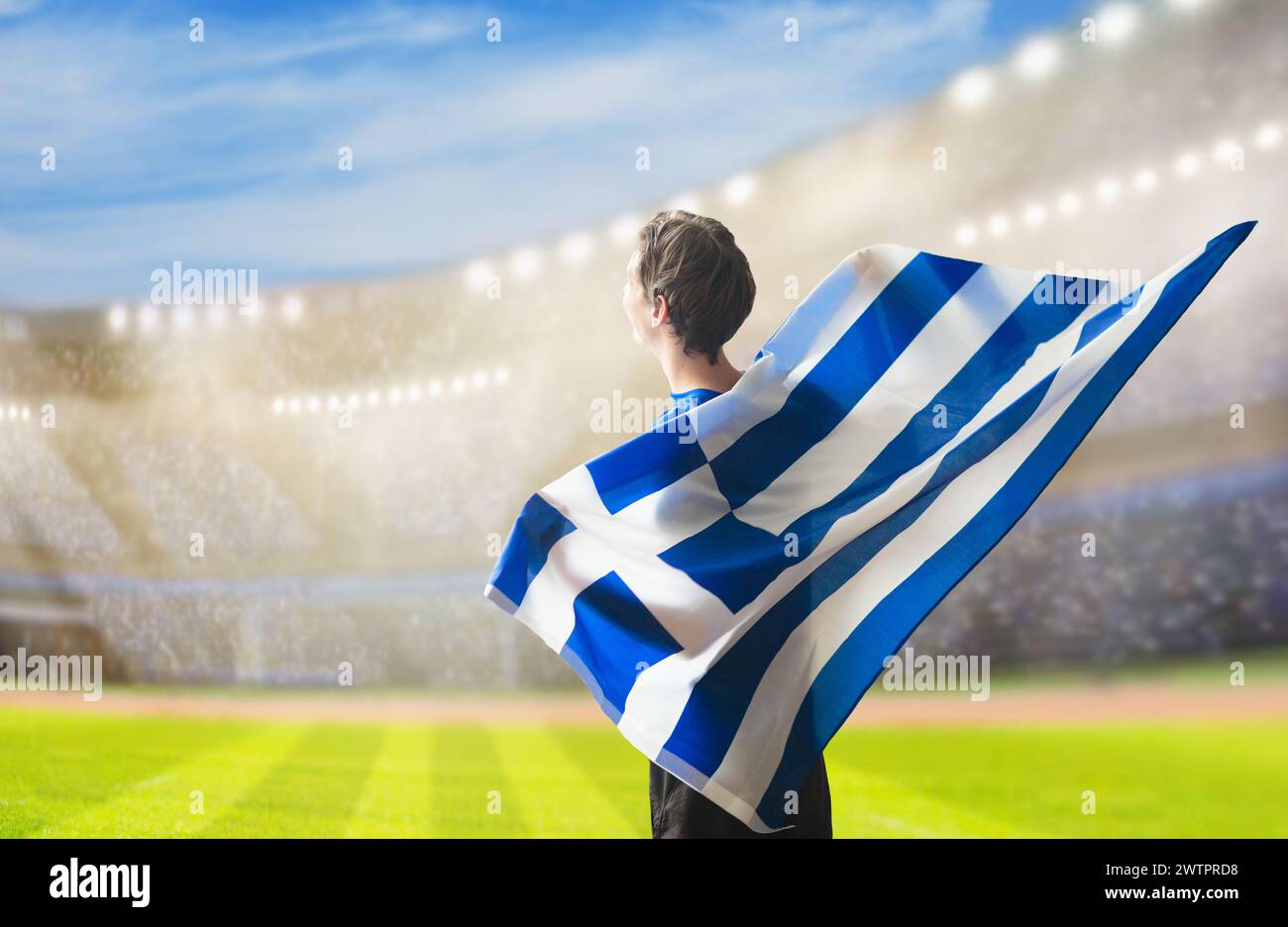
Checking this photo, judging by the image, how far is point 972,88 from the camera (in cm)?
1209

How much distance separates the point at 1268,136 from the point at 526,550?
11357 millimetres

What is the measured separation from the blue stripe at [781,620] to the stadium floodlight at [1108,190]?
11.0 meters

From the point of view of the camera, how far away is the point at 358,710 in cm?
1160

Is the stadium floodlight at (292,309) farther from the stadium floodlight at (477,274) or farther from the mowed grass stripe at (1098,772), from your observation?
the mowed grass stripe at (1098,772)

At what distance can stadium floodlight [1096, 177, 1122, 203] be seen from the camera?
1229 cm

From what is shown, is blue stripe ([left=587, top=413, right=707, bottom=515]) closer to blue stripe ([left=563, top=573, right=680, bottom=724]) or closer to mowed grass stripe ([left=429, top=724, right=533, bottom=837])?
blue stripe ([left=563, top=573, right=680, bottom=724])

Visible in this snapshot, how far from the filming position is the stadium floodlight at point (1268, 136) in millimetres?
10867

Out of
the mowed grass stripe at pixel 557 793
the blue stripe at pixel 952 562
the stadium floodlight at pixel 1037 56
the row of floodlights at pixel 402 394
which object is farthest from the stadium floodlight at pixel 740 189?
the blue stripe at pixel 952 562

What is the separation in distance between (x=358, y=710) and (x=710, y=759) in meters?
10.1

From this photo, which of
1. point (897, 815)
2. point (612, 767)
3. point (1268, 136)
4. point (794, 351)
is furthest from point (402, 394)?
point (794, 351)

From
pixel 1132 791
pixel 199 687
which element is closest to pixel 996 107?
pixel 1132 791

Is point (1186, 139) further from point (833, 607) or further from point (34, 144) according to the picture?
point (34, 144)

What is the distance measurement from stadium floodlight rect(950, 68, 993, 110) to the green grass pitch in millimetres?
6944

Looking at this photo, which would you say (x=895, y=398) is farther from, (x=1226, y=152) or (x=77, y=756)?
(x=1226, y=152)
